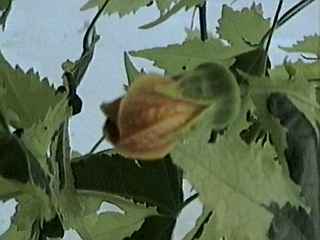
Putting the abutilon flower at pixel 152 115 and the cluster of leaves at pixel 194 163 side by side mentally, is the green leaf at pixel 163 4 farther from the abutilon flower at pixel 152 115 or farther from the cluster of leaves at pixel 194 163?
the abutilon flower at pixel 152 115

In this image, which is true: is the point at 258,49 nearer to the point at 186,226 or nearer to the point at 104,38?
the point at 186,226

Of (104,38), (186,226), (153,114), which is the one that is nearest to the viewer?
(153,114)

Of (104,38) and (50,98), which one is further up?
(50,98)

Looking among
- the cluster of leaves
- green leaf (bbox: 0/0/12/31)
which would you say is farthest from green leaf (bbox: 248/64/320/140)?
green leaf (bbox: 0/0/12/31)

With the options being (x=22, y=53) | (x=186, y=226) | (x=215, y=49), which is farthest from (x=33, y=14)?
(x=215, y=49)

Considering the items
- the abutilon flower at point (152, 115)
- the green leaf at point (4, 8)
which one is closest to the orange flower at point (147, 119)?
the abutilon flower at point (152, 115)

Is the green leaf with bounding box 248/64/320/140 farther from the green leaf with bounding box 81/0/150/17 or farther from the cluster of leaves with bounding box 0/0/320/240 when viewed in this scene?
the green leaf with bounding box 81/0/150/17

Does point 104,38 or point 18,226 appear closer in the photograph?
point 18,226
